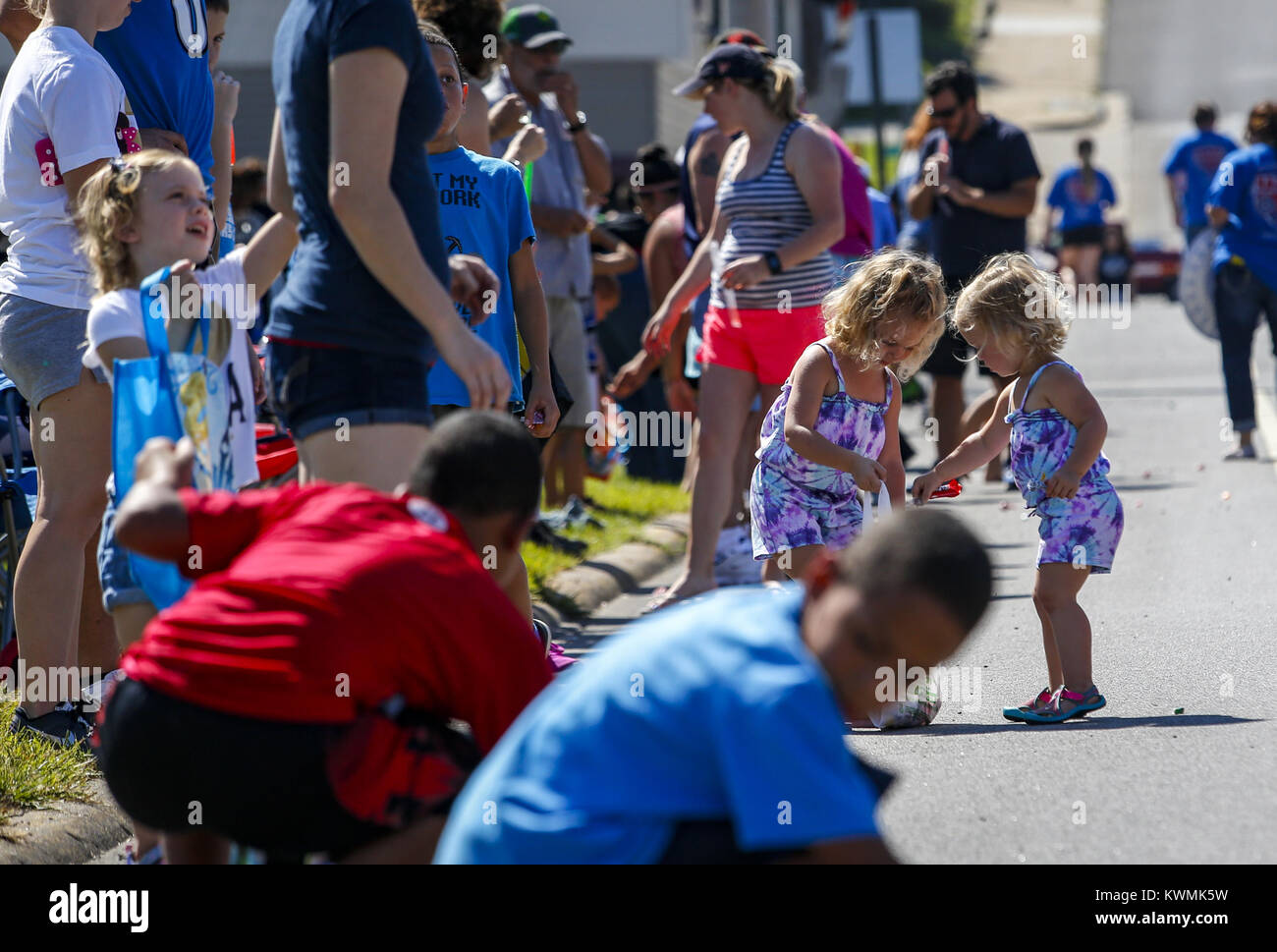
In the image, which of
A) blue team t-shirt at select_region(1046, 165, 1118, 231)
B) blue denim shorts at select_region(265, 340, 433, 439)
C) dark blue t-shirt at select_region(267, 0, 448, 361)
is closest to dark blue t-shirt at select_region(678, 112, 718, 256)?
dark blue t-shirt at select_region(267, 0, 448, 361)

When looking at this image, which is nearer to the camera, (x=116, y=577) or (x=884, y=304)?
(x=116, y=577)

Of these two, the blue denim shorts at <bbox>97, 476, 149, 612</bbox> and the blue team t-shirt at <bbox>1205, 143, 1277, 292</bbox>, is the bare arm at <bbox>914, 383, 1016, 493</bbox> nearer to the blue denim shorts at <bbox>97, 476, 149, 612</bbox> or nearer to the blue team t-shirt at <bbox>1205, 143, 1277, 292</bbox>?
the blue denim shorts at <bbox>97, 476, 149, 612</bbox>

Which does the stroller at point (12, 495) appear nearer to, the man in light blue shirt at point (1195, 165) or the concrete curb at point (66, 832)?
the concrete curb at point (66, 832)

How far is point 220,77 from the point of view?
629cm

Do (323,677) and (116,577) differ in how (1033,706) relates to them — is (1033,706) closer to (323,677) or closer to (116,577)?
(116,577)

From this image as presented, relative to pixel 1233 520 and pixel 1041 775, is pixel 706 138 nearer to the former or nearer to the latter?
pixel 1233 520

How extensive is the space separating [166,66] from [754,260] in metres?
2.41

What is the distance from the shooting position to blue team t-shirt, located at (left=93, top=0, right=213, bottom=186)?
5.43 meters

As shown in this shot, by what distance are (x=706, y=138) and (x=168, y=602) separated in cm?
555

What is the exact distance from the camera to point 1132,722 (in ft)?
17.3

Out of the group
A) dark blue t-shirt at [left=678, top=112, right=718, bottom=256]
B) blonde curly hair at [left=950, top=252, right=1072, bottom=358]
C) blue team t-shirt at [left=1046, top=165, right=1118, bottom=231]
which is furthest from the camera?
blue team t-shirt at [left=1046, top=165, right=1118, bottom=231]

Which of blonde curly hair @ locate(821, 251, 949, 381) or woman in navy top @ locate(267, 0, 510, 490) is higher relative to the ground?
woman in navy top @ locate(267, 0, 510, 490)

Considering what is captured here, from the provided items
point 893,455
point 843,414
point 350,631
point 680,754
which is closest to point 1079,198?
point 893,455
